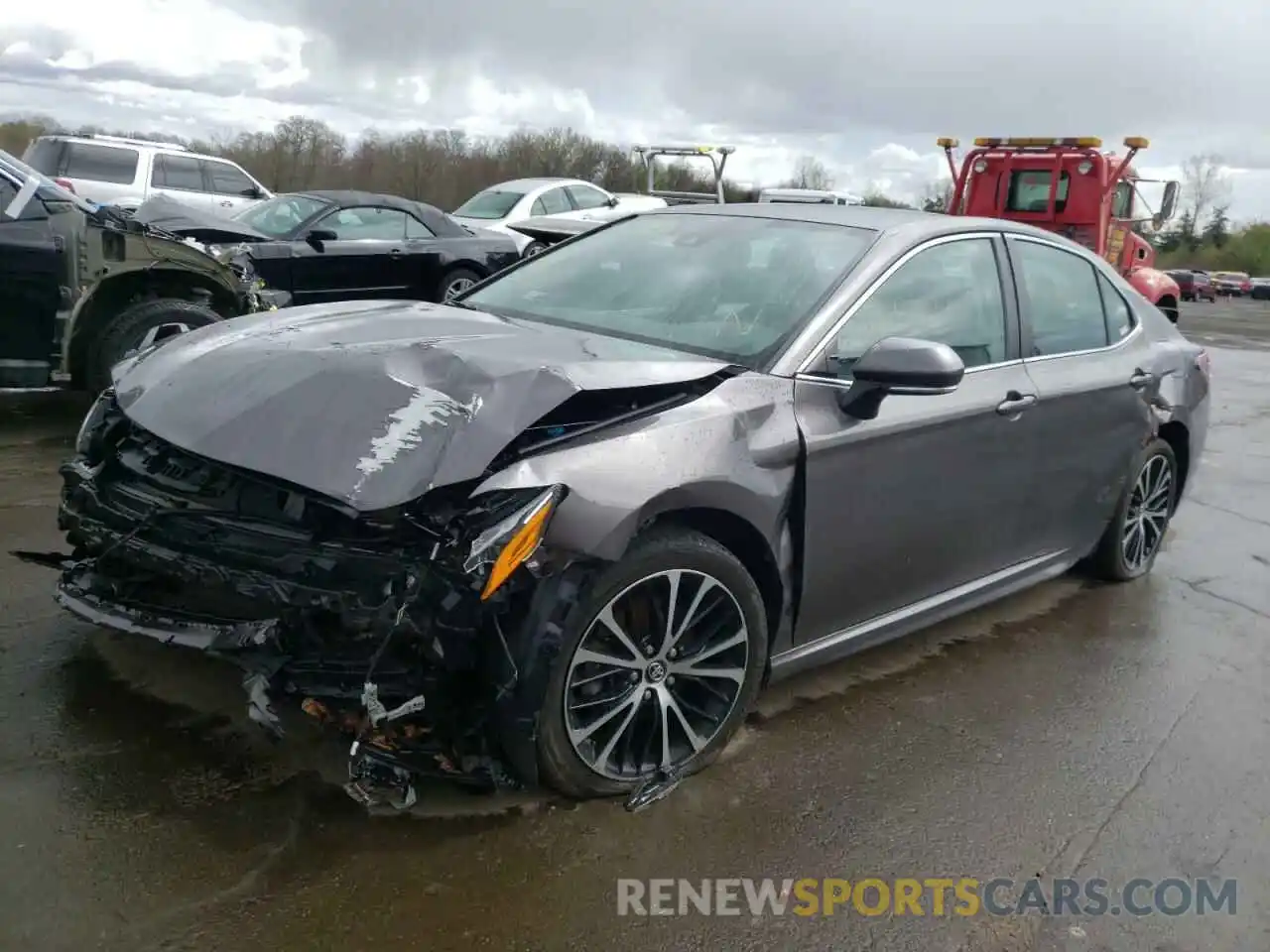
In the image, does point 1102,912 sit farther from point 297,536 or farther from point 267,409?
point 267,409

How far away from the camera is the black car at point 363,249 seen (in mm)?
9562

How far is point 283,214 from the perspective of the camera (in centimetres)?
1047

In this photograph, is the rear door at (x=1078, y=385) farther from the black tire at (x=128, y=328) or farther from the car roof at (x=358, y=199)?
the car roof at (x=358, y=199)

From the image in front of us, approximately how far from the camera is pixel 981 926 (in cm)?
263

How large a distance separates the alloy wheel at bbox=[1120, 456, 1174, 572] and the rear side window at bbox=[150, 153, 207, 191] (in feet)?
45.3

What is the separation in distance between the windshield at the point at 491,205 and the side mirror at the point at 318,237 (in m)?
5.10

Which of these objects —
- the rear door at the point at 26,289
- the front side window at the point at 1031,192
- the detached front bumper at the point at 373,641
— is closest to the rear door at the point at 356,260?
the rear door at the point at 26,289

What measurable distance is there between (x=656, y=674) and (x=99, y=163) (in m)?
14.2

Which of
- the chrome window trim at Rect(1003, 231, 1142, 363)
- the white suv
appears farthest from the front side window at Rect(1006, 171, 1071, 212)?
the white suv

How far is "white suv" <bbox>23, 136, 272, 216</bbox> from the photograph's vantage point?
14.2 m

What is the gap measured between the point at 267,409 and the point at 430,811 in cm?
114

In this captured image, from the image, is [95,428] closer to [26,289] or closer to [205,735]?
[205,735]

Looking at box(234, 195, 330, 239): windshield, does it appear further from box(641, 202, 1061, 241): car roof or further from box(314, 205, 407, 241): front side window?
box(641, 202, 1061, 241): car roof

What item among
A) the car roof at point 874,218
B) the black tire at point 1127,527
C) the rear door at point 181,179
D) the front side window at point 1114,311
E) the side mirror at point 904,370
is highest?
the rear door at point 181,179
